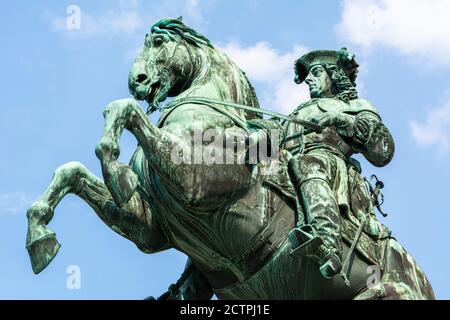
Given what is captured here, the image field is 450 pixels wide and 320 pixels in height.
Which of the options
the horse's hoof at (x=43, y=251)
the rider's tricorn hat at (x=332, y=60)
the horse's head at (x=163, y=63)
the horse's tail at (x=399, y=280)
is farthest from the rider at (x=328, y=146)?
the horse's hoof at (x=43, y=251)

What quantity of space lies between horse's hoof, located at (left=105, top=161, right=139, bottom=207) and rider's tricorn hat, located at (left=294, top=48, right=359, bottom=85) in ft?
9.69

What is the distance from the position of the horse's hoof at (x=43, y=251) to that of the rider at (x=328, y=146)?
7.06 feet

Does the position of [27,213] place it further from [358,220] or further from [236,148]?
[358,220]

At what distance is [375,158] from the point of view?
1839 cm

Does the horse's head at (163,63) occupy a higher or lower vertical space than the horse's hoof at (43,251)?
higher

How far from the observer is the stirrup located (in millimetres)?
16750

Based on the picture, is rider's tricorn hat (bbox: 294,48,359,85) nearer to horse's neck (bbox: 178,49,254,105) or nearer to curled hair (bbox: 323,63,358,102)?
curled hair (bbox: 323,63,358,102)

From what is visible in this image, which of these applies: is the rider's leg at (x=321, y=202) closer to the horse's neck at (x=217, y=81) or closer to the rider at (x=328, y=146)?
the rider at (x=328, y=146)

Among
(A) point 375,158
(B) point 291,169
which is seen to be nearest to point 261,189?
(B) point 291,169

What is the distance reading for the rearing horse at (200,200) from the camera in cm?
1700

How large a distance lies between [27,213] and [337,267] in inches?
112
